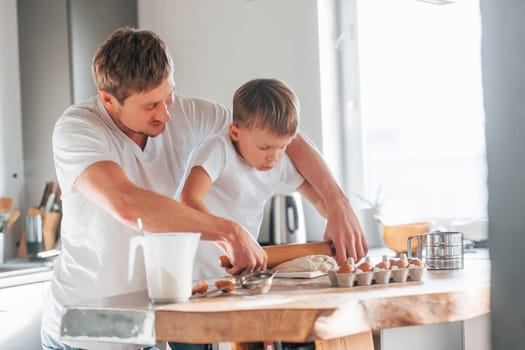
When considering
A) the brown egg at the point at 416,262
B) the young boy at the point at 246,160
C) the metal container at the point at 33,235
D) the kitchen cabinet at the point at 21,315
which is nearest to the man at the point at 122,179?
the young boy at the point at 246,160

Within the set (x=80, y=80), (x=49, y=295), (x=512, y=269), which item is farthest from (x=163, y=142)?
(x=80, y=80)

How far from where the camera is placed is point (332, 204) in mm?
1797

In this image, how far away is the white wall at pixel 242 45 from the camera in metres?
3.24

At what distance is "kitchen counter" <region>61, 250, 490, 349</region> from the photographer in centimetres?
115

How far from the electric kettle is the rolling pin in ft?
4.38

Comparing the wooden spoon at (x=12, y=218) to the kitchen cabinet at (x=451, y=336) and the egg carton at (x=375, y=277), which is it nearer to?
the egg carton at (x=375, y=277)

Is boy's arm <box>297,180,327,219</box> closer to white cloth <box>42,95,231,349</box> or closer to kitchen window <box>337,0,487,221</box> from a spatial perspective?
white cloth <box>42,95,231,349</box>

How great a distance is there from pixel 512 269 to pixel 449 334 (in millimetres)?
855

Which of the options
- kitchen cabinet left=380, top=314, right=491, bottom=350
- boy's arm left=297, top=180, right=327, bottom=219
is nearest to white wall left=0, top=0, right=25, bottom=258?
boy's arm left=297, top=180, right=327, bottom=219

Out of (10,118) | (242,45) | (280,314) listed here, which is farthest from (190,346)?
(242,45)

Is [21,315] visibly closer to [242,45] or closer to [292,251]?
[292,251]

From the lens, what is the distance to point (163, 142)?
1.73 metres

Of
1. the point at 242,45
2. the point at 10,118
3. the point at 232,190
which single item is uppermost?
the point at 242,45

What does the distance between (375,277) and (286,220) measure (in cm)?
167
